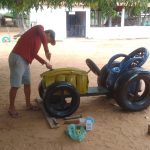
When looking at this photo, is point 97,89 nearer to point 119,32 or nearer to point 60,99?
point 60,99

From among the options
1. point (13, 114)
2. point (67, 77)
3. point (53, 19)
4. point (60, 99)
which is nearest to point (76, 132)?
point (60, 99)

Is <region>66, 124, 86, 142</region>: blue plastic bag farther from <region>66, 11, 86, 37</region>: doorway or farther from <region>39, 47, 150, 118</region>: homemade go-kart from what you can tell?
<region>66, 11, 86, 37</region>: doorway

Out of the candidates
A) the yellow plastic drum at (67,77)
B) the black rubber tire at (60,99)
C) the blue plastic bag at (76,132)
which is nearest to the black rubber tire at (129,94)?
the yellow plastic drum at (67,77)

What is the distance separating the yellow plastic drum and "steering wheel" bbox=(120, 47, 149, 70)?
86 centimetres

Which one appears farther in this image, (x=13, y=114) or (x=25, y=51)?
(x=13, y=114)

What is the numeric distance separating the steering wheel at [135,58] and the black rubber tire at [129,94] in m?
0.22

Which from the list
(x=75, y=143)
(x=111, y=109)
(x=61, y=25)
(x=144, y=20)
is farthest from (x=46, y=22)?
(x=75, y=143)

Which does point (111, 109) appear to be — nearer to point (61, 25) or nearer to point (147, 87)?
point (147, 87)

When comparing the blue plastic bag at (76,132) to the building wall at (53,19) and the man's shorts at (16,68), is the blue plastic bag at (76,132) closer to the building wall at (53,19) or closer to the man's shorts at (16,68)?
the man's shorts at (16,68)

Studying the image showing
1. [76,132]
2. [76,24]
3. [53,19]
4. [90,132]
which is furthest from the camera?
[76,24]

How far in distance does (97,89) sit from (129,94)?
68 centimetres

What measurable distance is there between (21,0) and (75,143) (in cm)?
260

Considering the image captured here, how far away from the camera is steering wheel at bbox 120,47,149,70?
573cm

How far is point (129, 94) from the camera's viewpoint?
584 cm
